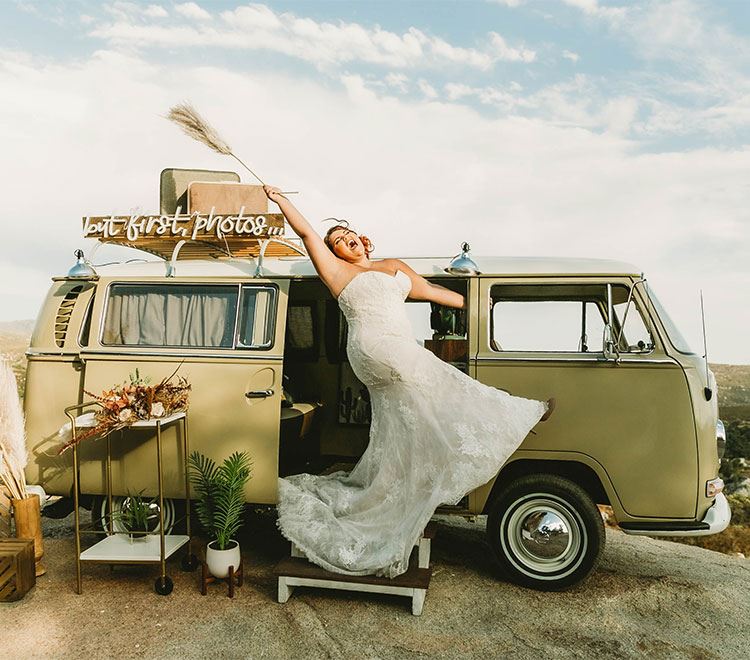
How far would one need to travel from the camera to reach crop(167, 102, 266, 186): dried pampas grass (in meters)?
5.28

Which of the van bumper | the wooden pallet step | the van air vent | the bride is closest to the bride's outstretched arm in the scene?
the bride

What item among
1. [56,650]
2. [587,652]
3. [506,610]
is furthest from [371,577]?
[56,650]

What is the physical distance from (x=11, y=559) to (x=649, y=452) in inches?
190

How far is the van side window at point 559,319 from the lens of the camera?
5.15 m

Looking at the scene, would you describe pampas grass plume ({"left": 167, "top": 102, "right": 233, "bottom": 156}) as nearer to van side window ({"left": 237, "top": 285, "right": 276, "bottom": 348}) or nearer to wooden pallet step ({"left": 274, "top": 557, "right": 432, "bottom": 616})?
van side window ({"left": 237, "top": 285, "right": 276, "bottom": 348})

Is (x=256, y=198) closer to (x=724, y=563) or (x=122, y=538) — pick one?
(x=122, y=538)

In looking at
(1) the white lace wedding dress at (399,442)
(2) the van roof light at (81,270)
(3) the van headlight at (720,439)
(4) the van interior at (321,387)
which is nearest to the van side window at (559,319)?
(1) the white lace wedding dress at (399,442)

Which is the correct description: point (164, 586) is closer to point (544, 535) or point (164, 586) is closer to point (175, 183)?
point (544, 535)

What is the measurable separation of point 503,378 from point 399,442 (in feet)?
3.20

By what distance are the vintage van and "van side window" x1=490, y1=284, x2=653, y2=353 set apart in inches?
0.5

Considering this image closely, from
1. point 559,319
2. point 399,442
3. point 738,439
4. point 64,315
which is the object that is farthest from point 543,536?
point 738,439

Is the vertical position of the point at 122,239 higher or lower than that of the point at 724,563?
higher

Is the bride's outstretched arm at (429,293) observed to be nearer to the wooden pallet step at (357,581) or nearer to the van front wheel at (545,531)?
the van front wheel at (545,531)

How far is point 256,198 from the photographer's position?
19.9ft
